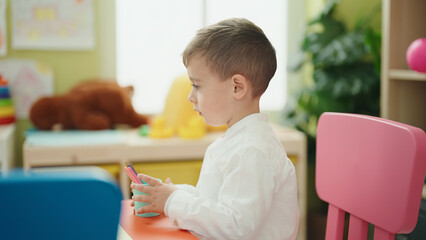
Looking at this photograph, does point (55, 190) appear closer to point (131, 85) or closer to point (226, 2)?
point (131, 85)

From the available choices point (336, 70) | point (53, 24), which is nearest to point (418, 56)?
point (336, 70)

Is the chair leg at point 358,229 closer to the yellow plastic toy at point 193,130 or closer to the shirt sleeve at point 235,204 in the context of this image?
the shirt sleeve at point 235,204

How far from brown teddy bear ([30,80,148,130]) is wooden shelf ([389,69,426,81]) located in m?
1.24

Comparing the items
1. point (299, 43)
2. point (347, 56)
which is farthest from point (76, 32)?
point (347, 56)

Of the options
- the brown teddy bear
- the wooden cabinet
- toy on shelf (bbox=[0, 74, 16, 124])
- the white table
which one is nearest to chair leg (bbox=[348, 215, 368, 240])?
the wooden cabinet

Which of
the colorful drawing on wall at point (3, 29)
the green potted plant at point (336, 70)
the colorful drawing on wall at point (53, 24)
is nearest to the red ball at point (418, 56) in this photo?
the green potted plant at point (336, 70)

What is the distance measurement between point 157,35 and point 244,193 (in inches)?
77.4

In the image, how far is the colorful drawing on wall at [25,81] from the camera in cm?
257

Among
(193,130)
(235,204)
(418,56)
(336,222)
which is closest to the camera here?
(235,204)

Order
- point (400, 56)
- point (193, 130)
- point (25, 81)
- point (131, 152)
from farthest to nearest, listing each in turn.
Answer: point (25, 81)
point (193, 130)
point (131, 152)
point (400, 56)

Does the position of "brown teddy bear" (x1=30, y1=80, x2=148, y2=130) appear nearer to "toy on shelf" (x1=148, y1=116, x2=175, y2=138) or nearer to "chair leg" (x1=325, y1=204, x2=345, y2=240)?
"toy on shelf" (x1=148, y1=116, x2=175, y2=138)

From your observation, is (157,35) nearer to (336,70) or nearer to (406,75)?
(336,70)

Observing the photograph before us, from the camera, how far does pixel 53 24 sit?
2602 mm

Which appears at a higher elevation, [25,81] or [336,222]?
[25,81]
